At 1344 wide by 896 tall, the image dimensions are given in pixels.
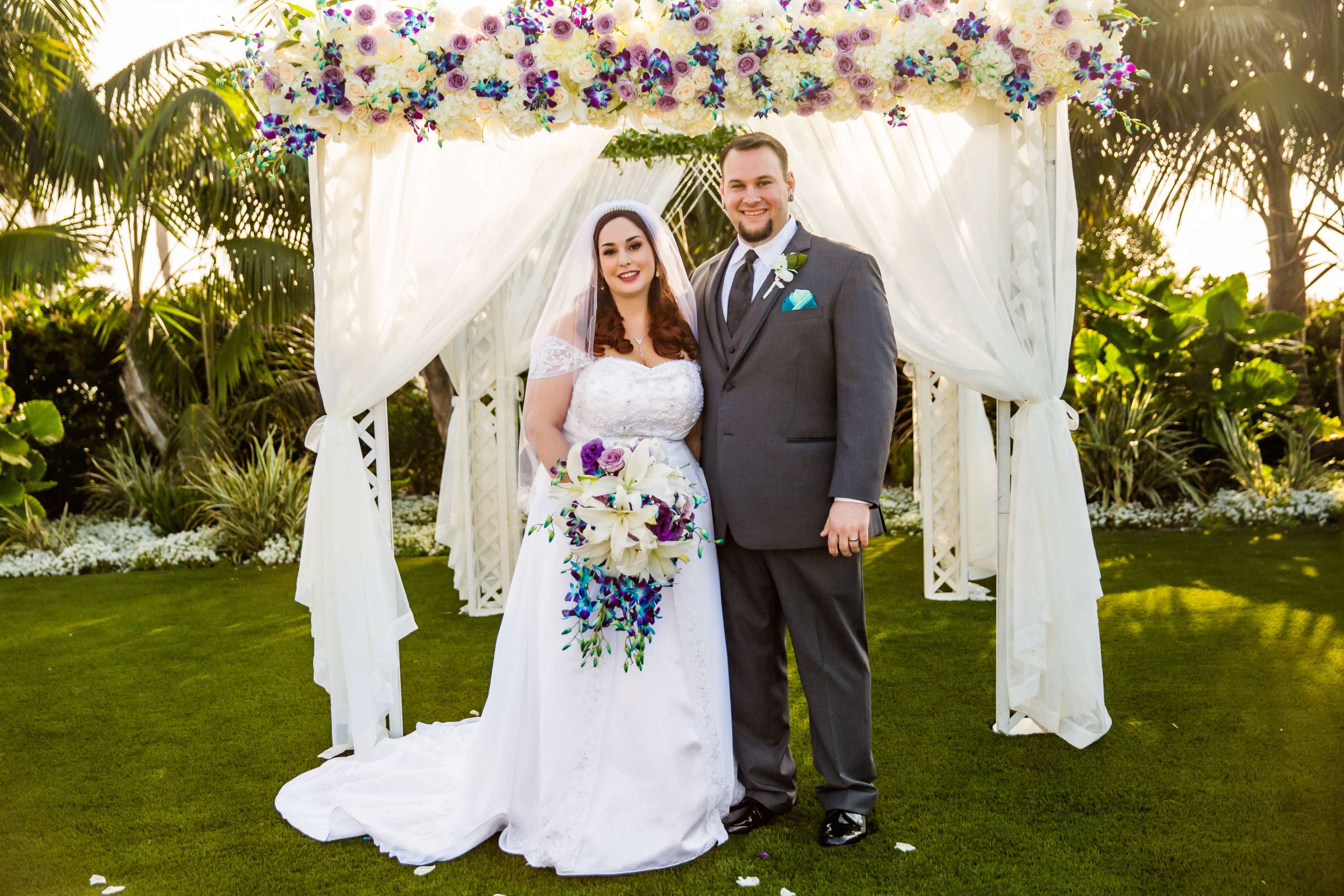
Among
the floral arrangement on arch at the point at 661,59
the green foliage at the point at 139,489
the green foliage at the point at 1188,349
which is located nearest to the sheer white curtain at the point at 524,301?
the floral arrangement on arch at the point at 661,59

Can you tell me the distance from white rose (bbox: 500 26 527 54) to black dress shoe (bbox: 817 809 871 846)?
260 cm

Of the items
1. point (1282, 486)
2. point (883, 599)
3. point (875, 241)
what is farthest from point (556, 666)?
point (1282, 486)

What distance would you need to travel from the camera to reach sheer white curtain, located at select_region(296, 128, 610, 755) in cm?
382

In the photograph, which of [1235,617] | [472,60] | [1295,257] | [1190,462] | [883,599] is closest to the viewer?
[472,60]

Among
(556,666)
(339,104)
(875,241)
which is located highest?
(339,104)

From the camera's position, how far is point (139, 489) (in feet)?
30.4

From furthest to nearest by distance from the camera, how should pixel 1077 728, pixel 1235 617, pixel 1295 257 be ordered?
1. pixel 1295 257
2. pixel 1235 617
3. pixel 1077 728

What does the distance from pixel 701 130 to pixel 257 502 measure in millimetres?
5871

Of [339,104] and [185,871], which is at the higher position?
[339,104]

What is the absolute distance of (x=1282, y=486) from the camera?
8414 mm

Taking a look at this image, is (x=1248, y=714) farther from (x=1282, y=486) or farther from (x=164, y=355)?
(x=164, y=355)

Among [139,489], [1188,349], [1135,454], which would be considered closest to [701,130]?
[1135,454]

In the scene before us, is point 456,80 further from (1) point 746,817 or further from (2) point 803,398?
(1) point 746,817

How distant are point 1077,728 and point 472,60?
3113 millimetres
